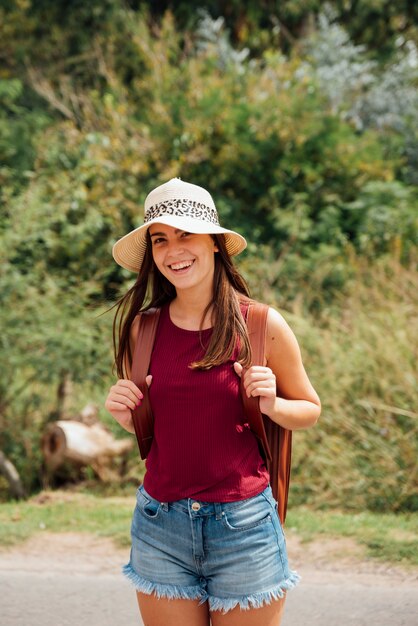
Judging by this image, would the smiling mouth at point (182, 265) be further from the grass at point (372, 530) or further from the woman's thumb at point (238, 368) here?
the grass at point (372, 530)

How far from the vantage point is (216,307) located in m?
2.50

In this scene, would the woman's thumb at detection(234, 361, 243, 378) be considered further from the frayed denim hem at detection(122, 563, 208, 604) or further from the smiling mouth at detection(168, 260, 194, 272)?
the frayed denim hem at detection(122, 563, 208, 604)

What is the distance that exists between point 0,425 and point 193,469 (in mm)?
5586

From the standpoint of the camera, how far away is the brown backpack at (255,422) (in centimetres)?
243

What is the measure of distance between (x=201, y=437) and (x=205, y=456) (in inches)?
2.1

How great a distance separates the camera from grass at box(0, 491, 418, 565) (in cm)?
499

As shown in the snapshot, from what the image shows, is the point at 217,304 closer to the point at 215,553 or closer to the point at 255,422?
the point at 255,422

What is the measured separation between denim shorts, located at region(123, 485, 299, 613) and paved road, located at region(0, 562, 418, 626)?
189 cm

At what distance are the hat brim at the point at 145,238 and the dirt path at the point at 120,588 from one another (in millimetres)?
2205

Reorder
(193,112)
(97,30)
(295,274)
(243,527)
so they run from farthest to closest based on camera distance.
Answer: (97,30)
(193,112)
(295,274)
(243,527)

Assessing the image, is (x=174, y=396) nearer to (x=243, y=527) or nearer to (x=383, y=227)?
(x=243, y=527)

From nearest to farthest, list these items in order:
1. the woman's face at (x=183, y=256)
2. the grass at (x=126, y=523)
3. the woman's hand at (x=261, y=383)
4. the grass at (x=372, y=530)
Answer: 1. the woman's hand at (x=261, y=383)
2. the woman's face at (x=183, y=256)
3. the grass at (x=372, y=530)
4. the grass at (x=126, y=523)

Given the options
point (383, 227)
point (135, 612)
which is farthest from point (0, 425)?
point (383, 227)

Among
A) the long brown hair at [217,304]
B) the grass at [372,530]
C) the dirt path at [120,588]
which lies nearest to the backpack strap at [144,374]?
the long brown hair at [217,304]
